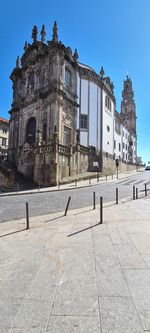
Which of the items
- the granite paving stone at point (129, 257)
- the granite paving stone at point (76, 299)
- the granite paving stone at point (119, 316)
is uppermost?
the granite paving stone at point (119, 316)

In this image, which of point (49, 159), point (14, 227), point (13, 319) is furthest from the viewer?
point (49, 159)

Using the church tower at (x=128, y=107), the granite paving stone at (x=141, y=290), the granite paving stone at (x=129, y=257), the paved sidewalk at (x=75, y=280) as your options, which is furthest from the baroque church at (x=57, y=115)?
the church tower at (x=128, y=107)

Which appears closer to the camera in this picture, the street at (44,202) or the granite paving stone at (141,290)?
the granite paving stone at (141,290)

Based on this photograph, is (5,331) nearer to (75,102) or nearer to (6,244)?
(6,244)

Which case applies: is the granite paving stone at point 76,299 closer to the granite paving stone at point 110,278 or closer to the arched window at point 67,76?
the granite paving stone at point 110,278

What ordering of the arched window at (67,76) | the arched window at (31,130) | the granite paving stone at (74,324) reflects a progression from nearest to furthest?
1. the granite paving stone at (74,324)
2. the arched window at (67,76)
3. the arched window at (31,130)

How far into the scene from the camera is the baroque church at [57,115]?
23438 mm

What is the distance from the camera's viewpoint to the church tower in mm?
74000

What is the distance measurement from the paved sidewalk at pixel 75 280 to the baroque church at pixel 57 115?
16.5 meters

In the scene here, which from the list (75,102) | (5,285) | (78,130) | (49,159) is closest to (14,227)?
(5,285)

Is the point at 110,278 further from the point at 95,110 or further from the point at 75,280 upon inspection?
the point at 95,110

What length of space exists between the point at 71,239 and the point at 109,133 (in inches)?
1437

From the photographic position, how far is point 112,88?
42.0 m

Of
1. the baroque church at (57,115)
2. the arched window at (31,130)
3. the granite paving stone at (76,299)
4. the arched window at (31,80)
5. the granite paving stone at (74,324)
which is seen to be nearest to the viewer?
the granite paving stone at (74,324)
